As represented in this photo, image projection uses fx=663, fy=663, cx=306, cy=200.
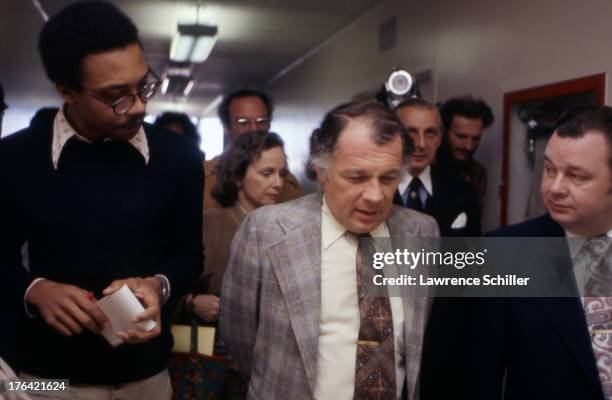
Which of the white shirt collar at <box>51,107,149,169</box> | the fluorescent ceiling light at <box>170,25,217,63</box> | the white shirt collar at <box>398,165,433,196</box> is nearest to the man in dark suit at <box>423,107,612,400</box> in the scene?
the white shirt collar at <box>51,107,149,169</box>

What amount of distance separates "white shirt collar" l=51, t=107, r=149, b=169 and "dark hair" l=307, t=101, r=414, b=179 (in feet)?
1.58

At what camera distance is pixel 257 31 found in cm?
836

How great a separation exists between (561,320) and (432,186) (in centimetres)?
149

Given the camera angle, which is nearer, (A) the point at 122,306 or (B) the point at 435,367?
(A) the point at 122,306

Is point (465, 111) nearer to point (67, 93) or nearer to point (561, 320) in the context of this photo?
point (561, 320)

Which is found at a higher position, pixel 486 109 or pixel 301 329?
pixel 486 109

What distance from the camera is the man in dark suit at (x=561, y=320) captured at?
161 cm

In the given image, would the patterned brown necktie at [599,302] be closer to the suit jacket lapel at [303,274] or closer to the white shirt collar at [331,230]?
the white shirt collar at [331,230]

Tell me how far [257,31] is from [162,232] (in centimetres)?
692

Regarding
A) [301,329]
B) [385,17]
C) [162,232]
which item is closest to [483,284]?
[301,329]

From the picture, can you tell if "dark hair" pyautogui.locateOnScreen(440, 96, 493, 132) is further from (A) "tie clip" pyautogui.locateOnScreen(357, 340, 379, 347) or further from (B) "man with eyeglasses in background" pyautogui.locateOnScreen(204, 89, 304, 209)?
(A) "tie clip" pyautogui.locateOnScreen(357, 340, 379, 347)

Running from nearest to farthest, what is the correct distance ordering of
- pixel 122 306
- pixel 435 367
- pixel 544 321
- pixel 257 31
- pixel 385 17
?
pixel 122 306, pixel 544 321, pixel 435 367, pixel 385 17, pixel 257 31

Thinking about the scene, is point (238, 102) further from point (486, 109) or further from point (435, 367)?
point (435, 367)

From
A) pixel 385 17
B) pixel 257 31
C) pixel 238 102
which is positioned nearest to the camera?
pixel 238 102
